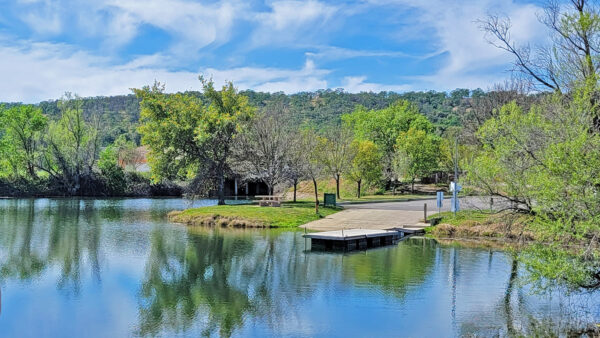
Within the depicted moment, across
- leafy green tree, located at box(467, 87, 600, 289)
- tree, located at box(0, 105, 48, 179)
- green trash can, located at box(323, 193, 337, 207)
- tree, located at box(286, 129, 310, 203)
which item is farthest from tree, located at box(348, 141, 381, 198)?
leafy green tree, located at box(467, 87, 600, 289)

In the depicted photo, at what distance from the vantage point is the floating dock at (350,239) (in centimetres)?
2761

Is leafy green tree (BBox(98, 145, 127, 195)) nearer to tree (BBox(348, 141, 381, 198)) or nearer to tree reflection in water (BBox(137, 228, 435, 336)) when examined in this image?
tree (BBox(348, 141, 381, 198))

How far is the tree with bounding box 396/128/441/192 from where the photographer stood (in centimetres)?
6217

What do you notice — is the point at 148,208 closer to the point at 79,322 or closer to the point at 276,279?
the point at 276,279

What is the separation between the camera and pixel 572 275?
13.0 meters

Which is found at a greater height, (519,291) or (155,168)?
(155,168)

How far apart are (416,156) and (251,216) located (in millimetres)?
32256

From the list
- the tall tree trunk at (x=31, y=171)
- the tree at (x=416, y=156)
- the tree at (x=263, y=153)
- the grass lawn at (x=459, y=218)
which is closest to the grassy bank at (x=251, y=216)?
the tree at (x=263, y=153)

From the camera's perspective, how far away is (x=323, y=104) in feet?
502

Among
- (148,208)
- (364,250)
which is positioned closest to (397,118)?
(148,208)

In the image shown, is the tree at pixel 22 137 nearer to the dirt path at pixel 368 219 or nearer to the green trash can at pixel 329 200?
the green trash can at pixel 329 200

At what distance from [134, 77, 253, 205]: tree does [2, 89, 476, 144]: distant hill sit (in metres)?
73.6

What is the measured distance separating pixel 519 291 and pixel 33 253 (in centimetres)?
2088

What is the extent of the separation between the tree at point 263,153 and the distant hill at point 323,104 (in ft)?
243
